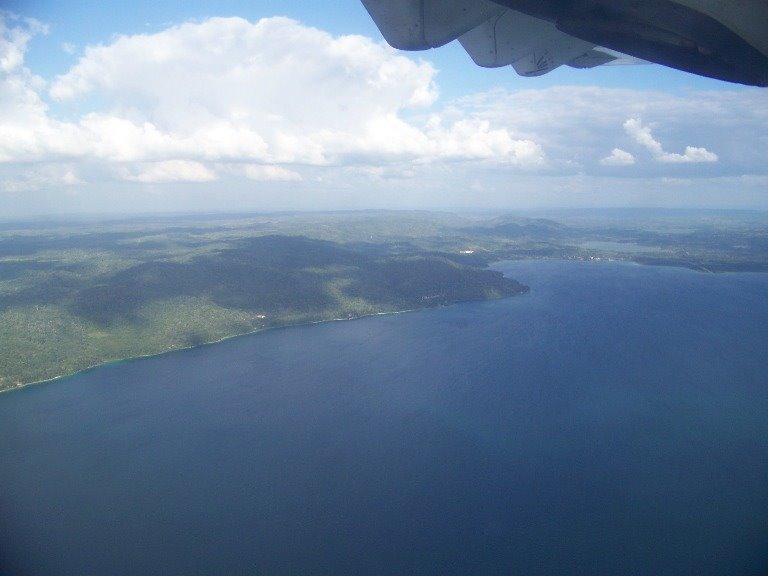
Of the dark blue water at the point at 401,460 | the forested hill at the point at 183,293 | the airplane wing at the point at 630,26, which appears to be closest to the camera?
the airplane wing at the point at 630,26

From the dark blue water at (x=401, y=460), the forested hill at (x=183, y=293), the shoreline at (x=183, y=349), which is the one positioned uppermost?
the forested hill at (x=183, y=293)

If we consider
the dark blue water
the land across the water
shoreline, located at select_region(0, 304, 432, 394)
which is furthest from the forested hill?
the dark blue water

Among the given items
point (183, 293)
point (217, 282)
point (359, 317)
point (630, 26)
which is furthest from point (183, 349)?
point (630, 26)

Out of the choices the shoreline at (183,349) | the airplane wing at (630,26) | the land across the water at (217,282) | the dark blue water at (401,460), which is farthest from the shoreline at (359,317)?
the airplane wing at (630,26)

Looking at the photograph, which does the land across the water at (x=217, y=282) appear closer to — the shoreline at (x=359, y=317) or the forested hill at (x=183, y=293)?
the forested hill at (x=183, y=293)

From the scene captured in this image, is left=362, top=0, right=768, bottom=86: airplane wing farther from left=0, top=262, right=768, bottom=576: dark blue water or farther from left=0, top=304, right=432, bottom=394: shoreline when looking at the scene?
left=0, top=304, right=432, bottom=394: shoreline
